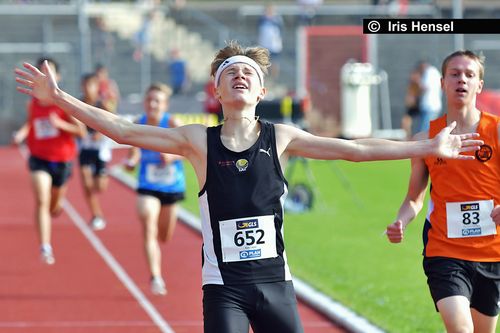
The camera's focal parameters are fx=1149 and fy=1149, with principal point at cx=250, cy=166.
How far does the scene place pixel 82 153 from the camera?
17.0 m

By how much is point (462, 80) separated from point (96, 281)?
641 cm

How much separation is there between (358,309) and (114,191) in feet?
40.4

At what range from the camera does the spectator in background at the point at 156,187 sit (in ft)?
36.3

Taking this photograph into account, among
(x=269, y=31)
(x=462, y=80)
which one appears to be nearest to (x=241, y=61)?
(x=462, y=80)

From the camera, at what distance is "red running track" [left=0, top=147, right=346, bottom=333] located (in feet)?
32.7

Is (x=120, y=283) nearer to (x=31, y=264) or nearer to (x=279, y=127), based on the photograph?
(x=31, y=264)

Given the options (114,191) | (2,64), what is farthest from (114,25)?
(114,191)

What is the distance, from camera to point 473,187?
670 centimetres

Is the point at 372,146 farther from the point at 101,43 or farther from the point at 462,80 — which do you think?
the point at 101,43

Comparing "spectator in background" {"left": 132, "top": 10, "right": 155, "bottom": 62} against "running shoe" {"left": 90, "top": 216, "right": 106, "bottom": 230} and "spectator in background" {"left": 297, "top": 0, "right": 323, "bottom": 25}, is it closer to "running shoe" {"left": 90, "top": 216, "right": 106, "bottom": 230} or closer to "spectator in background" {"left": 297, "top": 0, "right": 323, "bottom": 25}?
"spectator in background" {"left": 297, "top": 0, "right": 323, "bottom": 25}

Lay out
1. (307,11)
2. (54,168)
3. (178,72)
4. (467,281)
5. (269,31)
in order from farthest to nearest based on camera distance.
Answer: (307,11) < (269,31) < (178,72) < (54,168) < (467,281)

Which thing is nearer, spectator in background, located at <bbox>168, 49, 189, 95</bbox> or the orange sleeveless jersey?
the orange sleeveless jersey

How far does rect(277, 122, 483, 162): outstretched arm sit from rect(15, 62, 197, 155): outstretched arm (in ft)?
1.81

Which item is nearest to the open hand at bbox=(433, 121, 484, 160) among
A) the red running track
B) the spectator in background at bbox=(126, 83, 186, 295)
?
the red running track
